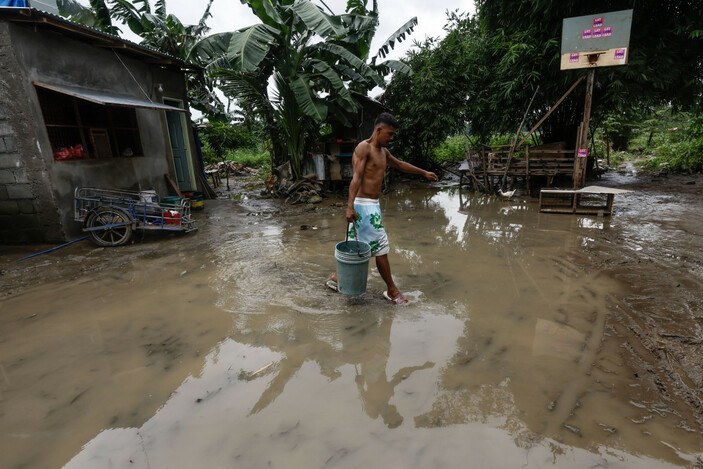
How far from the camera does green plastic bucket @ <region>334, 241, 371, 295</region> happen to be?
3639 mm

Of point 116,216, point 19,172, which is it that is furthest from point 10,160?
point 116,216

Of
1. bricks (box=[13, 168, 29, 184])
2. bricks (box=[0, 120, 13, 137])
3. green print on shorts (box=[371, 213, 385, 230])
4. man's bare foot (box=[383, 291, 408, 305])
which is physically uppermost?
bricks (box=[0, 120, 13, 137])

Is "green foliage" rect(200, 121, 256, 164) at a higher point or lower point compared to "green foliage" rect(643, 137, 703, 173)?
higher

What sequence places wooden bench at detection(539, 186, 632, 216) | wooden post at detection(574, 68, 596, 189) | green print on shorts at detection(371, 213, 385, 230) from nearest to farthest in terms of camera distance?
green print on shorts at detection(371, 213, 385, 230), wooden bench at detection(539, 186, 632, 216), wooden post at detection(574, 68, 596, 189)

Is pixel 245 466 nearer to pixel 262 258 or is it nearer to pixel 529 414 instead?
pixel 529 414

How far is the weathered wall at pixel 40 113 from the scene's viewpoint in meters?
5.65

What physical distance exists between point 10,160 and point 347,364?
666cm

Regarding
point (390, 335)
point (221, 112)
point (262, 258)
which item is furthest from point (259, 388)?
point (221, 112)

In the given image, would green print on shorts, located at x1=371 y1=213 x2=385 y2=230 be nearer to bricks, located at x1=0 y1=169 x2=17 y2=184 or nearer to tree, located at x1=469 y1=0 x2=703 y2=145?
bricks, located at x1=0 y1=169 x2=17 y2=184

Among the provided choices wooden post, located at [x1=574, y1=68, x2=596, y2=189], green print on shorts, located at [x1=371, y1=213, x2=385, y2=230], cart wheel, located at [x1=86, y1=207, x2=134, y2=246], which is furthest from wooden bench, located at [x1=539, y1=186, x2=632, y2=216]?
cart wheel, located at [x1=86, y1=207, x2=134, y2=246]

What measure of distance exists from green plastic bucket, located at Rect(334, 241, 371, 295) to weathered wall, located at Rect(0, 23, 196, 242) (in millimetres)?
5433

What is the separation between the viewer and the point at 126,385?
2623 mm

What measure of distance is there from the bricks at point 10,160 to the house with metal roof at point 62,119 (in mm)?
16

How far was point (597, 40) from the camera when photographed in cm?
741
